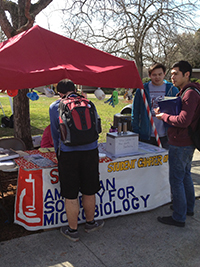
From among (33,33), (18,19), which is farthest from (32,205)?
(18,19)

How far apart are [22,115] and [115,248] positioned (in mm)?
3414

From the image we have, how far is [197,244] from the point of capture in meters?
3.00

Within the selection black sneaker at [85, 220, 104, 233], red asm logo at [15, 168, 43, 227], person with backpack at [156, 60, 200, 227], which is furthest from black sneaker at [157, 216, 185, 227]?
red asm logo at [15, 168, 43, 227]

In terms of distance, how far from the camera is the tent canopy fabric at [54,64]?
312 cm

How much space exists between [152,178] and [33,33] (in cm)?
255

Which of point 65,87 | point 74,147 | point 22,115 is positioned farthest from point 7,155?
point 22,115

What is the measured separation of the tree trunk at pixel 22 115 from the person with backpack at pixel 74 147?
2652mm

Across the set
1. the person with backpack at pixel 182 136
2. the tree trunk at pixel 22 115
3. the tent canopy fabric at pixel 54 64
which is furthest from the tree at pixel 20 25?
the person with backpack at pixel 182 136

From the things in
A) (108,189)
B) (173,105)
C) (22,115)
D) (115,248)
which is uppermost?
(173,105)

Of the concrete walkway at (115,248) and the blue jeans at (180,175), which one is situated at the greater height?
the blue jeans at (180,175)

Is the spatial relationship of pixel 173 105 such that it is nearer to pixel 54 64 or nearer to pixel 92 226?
pixel 54 64

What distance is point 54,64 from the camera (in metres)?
3.34

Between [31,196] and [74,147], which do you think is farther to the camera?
[31,196]

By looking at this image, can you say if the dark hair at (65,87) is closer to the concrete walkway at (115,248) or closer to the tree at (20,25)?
the concrete walkway at (115,248)
